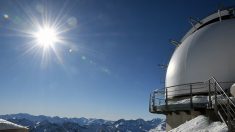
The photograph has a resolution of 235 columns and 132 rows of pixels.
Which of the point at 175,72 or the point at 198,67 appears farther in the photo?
the point at 175,72

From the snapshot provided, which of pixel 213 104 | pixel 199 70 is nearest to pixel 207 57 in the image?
pixel 199 70

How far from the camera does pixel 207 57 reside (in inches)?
731

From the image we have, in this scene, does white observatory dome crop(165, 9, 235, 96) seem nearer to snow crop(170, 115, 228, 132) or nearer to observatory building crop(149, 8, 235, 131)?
observatory building crop(149, 8, 235, 131)

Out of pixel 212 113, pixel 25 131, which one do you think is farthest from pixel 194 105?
pixel 25 131

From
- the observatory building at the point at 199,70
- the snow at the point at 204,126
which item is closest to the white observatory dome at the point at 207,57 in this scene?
the observatory building at the point at 199,70

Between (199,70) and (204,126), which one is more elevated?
(199,70)

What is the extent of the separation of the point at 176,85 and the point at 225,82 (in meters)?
3.57

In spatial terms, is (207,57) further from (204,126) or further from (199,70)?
(204,126)

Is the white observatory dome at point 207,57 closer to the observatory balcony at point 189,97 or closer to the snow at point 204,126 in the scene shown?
the observatory balcony at point 189,97

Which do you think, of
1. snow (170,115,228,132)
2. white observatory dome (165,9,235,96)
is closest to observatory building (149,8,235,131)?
white observatory dome (165,9,235,96)

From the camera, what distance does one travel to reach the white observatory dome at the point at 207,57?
703 inches

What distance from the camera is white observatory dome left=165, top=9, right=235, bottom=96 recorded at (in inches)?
703

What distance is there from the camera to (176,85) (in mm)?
19625

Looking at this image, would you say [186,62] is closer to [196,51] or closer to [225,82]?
[196,51]
